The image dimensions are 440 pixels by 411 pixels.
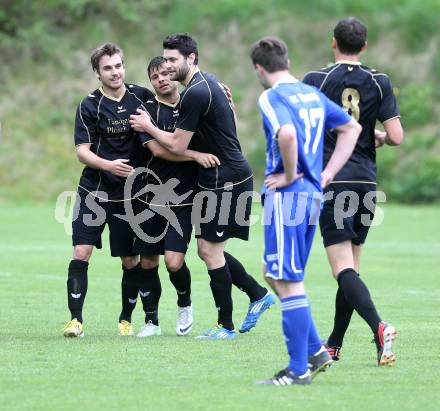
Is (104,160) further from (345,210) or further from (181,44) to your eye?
(345,210)

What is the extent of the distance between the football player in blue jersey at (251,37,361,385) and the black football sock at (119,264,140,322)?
2.75m

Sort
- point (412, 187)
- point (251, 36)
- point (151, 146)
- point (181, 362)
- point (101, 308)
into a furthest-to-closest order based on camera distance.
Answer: point (251, 36), point (412, 187), point (101, 308), point (151, 146), point (181, 362)

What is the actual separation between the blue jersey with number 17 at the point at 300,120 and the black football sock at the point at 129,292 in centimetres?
288

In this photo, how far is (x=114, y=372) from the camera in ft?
21.9

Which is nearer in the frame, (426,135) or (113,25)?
(426,135)

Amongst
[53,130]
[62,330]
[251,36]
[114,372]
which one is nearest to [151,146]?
[62,330]

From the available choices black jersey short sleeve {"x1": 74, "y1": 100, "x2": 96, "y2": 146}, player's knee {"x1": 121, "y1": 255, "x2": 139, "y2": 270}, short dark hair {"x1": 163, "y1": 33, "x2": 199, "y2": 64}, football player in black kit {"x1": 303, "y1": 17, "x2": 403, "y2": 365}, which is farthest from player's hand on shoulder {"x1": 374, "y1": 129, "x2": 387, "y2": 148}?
player's knee {"x1": 121, "y1": 255, "x2": 139, "y2": 270}

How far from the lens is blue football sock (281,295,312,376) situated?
6156mm

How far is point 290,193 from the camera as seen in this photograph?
20.4 feet

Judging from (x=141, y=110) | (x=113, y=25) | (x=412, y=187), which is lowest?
(x=412, y=187)

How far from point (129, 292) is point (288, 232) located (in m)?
2.98

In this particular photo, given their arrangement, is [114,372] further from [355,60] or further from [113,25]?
[113,25]

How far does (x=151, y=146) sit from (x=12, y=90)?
934 inches

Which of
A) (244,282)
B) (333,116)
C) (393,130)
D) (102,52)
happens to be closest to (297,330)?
(333,116)
